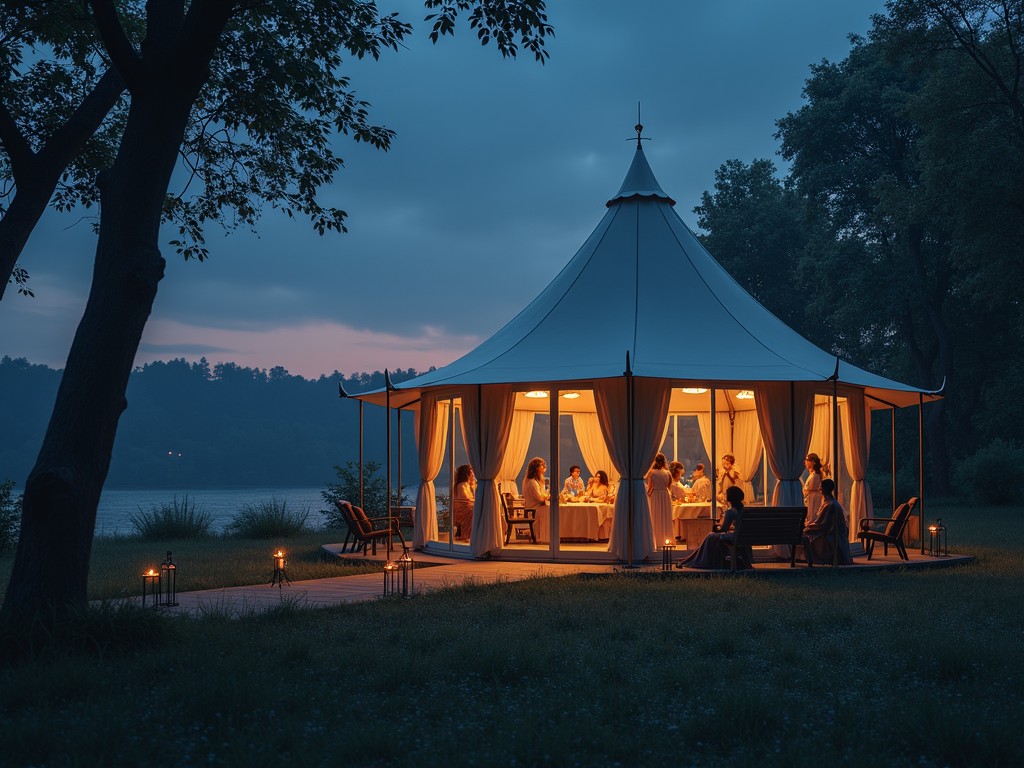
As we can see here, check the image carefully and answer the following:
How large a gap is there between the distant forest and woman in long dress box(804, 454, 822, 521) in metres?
61.9

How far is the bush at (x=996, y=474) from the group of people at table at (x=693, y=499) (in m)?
14.5

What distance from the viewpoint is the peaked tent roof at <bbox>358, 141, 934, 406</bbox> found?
12656 millimetres

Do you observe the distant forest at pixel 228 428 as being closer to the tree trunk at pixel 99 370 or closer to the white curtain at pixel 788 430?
the white curtain at pixel 788 430

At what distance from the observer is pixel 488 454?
13312 millimetres

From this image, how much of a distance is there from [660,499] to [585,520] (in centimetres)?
147

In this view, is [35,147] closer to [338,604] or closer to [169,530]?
[338,604]

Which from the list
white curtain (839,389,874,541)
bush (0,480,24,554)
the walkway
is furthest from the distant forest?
the walkway

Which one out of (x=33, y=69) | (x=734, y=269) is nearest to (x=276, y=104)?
(x=33, y=69)

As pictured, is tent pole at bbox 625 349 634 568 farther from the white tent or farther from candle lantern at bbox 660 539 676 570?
candle lantern at bbox 660 539 676 570

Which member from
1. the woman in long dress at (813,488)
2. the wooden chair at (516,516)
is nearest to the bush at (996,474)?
the woman in long dress at (813,488)

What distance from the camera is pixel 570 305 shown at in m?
14.6

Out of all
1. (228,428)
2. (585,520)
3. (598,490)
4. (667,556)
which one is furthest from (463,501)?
(228,428)

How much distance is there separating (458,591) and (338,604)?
1331 millimetres

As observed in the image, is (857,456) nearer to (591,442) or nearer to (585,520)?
(585,520)
